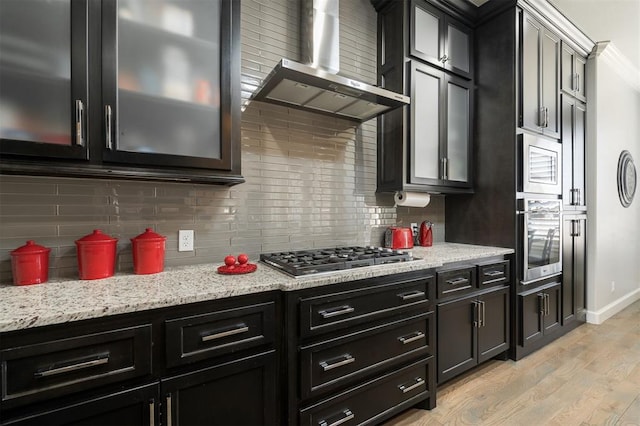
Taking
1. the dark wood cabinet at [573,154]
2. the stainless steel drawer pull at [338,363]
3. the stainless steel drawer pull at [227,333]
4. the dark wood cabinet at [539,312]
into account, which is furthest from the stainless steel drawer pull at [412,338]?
the dark wood cabinet at [573,154]

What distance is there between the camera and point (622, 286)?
13.2 feet

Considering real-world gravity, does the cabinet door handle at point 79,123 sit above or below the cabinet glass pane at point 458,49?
below

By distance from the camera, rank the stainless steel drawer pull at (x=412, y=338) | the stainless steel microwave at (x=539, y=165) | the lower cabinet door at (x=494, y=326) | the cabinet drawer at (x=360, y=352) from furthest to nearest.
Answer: the stainless steel microwave at (x=539, y=165) < the lower cabinet door at (x=494, y=326) < the stainless steel drawer pull at (x=412, y=338) < the cabinet drawer at (x=360, y=352)

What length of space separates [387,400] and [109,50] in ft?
7.18

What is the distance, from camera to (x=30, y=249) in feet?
4.39

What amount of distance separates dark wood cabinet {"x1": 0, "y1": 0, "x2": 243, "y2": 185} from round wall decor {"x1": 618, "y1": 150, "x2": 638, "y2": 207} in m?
4.81

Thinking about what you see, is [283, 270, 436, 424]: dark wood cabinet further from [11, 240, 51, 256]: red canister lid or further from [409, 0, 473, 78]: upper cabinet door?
[409, 0, 473, 78]: upper cabinet door

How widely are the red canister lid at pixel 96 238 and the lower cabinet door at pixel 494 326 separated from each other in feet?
7.96

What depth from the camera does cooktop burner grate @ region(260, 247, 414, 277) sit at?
1554 millimetres

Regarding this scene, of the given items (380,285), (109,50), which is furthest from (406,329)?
(109,50)

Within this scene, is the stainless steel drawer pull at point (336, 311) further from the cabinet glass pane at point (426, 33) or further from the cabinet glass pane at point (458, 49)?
the cabinet glass pane at point (458, 49)

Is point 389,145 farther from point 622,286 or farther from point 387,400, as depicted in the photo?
point 622,286

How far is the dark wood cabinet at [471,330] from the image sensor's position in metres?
2.10

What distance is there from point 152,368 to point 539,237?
3.05 m
